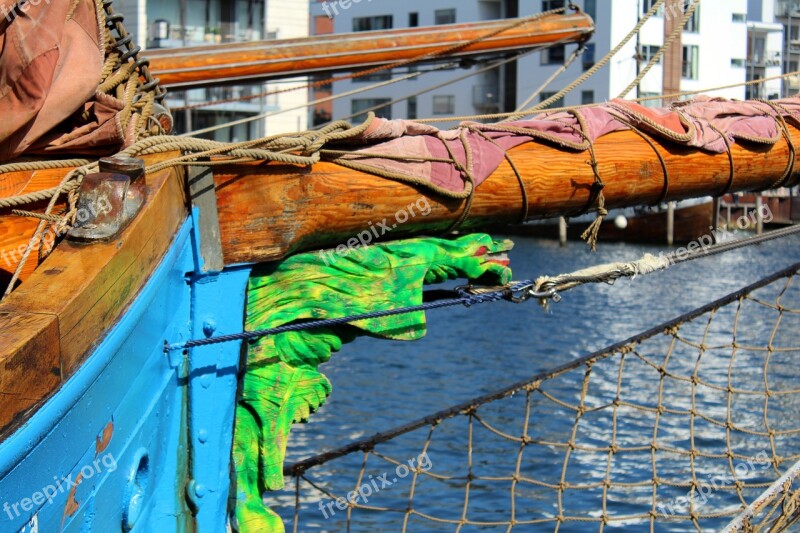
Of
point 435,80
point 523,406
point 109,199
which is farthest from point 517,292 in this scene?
point 435,80

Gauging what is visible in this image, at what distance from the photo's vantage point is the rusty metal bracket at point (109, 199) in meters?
2.57

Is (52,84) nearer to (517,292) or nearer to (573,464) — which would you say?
(517,292)

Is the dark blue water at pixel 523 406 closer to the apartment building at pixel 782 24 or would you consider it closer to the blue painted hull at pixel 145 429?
the blue painted hull at pixel 145 429

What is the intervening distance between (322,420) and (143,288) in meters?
10.2

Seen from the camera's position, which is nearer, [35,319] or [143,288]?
[35,319]

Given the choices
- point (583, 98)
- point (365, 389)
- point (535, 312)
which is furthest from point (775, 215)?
point (365, 389)

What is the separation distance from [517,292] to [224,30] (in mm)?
31205

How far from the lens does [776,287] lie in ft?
84.9

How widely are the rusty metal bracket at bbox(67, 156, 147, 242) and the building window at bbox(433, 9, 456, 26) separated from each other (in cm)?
4129

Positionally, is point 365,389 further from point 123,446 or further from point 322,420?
point 123,446

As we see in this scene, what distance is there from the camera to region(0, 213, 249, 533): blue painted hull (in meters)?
2.08

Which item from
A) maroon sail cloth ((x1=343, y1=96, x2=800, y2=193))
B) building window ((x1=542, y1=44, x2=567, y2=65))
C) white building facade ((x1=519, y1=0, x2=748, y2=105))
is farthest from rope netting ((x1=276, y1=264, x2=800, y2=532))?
building window ((x1=542, y1=44, x2=567, y2=65))

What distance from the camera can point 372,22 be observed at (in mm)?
45188

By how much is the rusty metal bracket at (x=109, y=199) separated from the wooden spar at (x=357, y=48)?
3.81 metres
